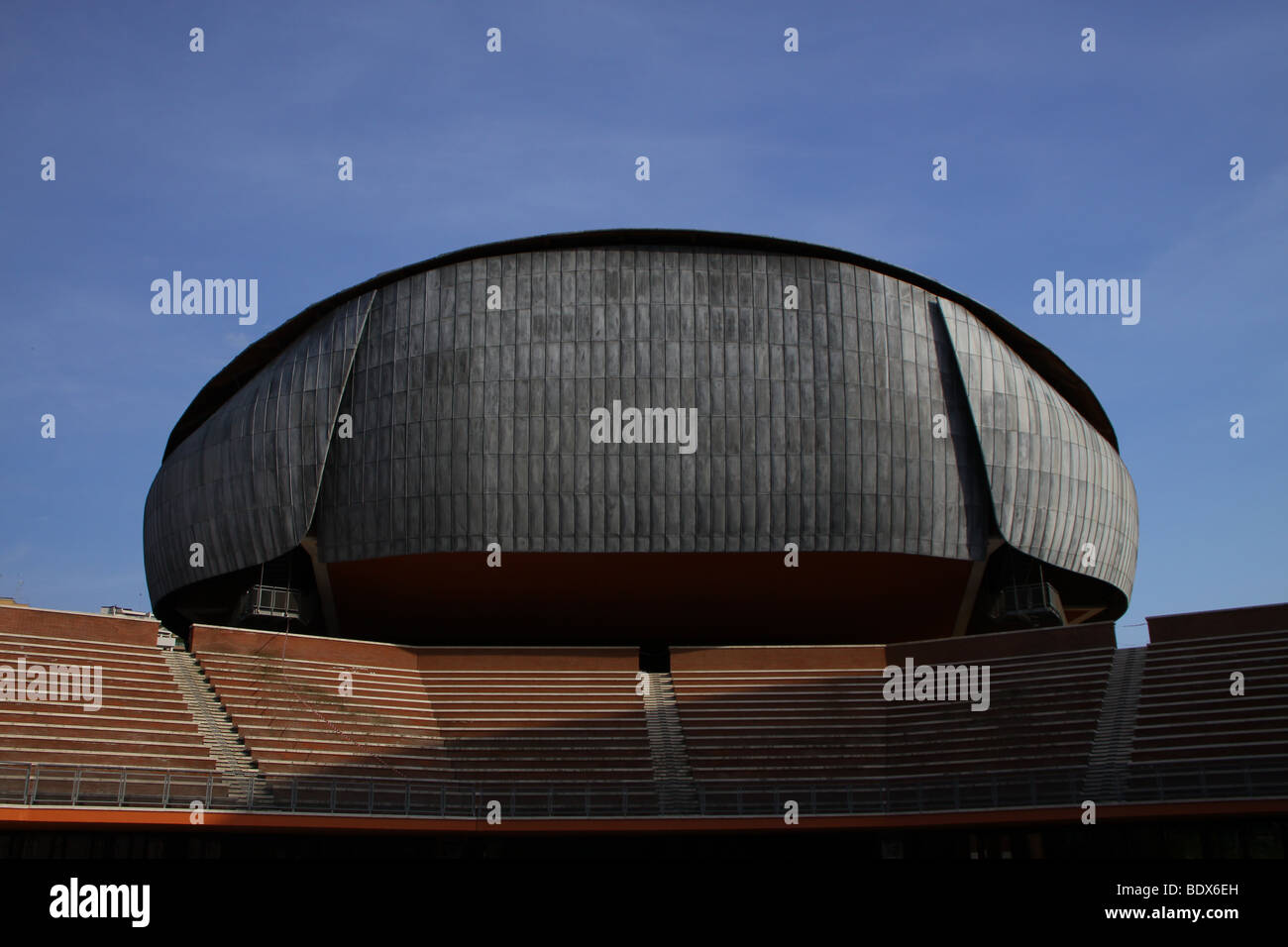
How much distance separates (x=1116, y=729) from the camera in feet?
99.7

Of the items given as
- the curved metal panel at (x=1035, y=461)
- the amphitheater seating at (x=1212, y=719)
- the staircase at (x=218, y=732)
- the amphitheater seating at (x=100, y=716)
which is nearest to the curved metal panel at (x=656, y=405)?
the curved metal panel at (x=1035, y=461)

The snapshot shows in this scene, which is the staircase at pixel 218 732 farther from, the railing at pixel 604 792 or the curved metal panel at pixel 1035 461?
the curved metal panel at pixel 1035 461

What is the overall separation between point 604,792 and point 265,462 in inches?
611

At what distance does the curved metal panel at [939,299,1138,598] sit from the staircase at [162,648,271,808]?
21.2m

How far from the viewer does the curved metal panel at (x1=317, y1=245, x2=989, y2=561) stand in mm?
36344

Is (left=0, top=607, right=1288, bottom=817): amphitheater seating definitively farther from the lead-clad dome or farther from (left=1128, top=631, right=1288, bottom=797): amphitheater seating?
the lead-clad dome

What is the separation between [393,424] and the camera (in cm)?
3734

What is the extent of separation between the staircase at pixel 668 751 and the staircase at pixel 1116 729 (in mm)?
8741

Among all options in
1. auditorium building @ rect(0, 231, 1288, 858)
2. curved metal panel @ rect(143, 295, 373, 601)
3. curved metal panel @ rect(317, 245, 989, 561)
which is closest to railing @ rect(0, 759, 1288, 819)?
auditorium building @ rect(0, 231, 1288, 858)

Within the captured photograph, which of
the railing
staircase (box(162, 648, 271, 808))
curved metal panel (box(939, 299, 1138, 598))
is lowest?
the railing

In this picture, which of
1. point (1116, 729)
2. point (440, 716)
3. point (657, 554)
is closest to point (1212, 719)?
point (1116, 729)

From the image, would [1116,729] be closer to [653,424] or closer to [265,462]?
[653,424]

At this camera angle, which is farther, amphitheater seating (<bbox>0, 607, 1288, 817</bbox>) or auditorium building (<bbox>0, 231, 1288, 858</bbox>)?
auditorium building (<bbox>0, 231, 1288, 858</bbox>)
